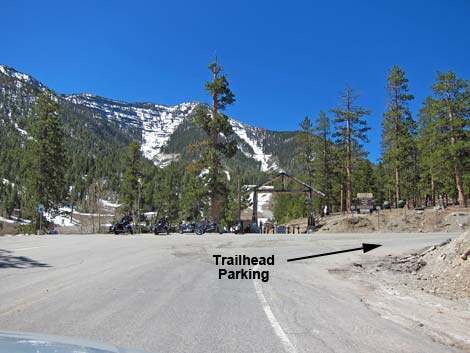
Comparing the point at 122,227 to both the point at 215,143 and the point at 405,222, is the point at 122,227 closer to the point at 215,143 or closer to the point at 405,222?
the point at 215,143

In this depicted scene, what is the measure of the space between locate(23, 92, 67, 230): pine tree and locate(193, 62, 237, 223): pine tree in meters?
15.7

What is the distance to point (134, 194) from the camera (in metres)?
61.5

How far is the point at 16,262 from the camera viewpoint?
11.9 metres

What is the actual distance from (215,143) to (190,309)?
118 ft

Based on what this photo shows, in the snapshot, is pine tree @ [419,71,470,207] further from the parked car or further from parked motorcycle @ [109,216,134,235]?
Answer: parked motorcycle @ [109,216,134,235]

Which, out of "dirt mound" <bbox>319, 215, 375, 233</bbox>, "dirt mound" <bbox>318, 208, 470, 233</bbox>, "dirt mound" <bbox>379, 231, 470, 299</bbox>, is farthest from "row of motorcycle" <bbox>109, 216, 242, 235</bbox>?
"dirt mound" <bbox>379, 231, 470, 299</bbox>

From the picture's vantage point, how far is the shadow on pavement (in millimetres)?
11320

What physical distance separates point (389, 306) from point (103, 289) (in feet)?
18.0

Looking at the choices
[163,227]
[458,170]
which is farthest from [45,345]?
[458,170]

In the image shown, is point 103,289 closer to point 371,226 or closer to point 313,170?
point 371,226

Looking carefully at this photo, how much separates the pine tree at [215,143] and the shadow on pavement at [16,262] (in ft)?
92.3

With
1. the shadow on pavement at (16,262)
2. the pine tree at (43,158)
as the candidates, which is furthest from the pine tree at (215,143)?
the shadow on pavement at (16,262)

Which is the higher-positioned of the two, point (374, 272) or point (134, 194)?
point (134, 194)

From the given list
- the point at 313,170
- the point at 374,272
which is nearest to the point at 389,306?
the point at 374,272
